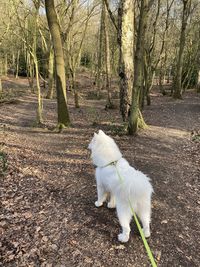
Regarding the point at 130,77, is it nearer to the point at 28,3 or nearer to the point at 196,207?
the point at 196,207

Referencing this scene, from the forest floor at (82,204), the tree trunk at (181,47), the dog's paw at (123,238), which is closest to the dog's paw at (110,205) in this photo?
the forest floor at (82,204)

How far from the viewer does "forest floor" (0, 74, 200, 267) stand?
4348 mm

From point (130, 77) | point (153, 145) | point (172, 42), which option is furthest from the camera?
point (172, 42)

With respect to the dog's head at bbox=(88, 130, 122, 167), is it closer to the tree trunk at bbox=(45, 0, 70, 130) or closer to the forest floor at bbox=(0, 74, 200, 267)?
the forest floor at bbox=(0, 74, 200, 267)

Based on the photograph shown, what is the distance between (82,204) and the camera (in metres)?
5.75

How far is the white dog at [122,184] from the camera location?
161 inches

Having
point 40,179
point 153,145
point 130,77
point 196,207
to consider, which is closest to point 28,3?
point 130,77

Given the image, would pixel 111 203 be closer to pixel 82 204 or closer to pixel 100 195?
pixel 100 195

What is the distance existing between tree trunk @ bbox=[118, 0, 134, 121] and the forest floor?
141 centimetres

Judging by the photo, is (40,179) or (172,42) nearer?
(40,179)

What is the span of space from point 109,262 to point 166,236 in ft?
4.02

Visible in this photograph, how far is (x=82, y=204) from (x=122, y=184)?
1.86 meters

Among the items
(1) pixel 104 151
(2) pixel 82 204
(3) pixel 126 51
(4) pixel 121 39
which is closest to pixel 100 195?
(2) pixel 82 204

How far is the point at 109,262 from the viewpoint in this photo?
4.16 m
